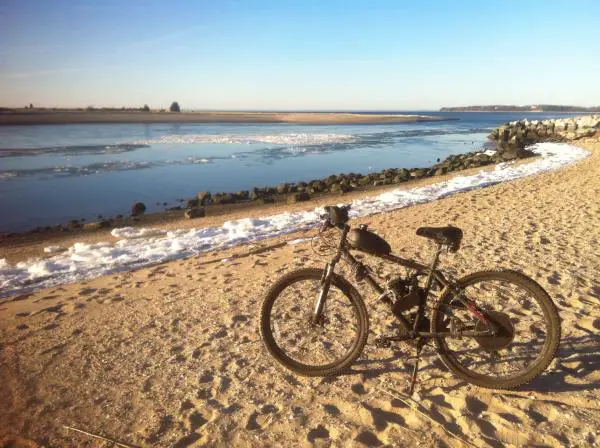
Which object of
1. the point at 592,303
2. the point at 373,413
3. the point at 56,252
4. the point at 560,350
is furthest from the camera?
the point at 56,252

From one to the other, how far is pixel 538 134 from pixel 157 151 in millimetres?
40100

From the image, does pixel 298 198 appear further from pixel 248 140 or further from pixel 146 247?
pixel 248 140

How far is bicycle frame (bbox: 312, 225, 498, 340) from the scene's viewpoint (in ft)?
11.5

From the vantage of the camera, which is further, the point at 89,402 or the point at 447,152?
the point at 447,152

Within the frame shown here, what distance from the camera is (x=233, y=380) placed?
13.0 feet

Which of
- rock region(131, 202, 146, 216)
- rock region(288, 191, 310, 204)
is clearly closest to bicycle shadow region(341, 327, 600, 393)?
rock region(288, 191, 310, 204)

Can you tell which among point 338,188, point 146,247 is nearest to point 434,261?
point 146,247

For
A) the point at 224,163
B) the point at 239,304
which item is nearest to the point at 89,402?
the point at 239,304

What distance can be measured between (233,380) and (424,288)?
201 centimetres

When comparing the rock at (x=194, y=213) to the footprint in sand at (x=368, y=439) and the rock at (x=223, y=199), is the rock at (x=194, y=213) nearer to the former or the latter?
the rock at (x=223, y=199)

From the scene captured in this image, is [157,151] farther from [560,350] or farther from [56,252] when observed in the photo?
[560,350]

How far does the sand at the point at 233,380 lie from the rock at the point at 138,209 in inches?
320

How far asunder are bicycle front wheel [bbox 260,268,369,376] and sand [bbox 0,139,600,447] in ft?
0.65

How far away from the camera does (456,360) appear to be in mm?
3750
